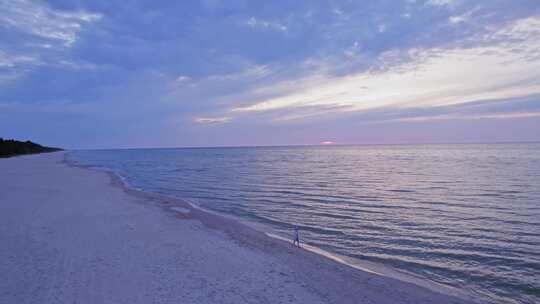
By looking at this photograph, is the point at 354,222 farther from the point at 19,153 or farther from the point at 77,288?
the point at 19,153

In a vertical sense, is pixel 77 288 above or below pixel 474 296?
above

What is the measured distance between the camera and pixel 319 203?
65.9 ft

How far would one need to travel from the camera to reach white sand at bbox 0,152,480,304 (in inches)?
266

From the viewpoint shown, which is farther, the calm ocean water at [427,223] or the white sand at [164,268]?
the calm ocean water at [427,223]

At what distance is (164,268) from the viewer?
8.23 meters

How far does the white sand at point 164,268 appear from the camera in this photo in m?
6.76

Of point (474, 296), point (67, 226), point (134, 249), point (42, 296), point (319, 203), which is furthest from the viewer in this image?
point (319, 203)

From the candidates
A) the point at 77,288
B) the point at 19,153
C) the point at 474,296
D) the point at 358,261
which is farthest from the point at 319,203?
the point at 19,153

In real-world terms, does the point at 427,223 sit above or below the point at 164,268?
below

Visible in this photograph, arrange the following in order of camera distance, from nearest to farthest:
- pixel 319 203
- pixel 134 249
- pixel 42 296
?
1. pixel 42 296
2. pixel 134 249
3. pixel 319 203

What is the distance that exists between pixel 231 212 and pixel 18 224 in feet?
32.3

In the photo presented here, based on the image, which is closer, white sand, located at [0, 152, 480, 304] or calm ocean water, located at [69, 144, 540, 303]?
white sand, located at [0, 152, 480, 304]

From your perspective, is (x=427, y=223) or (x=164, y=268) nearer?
(x=164, y=268)

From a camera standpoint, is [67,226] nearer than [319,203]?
Yes
